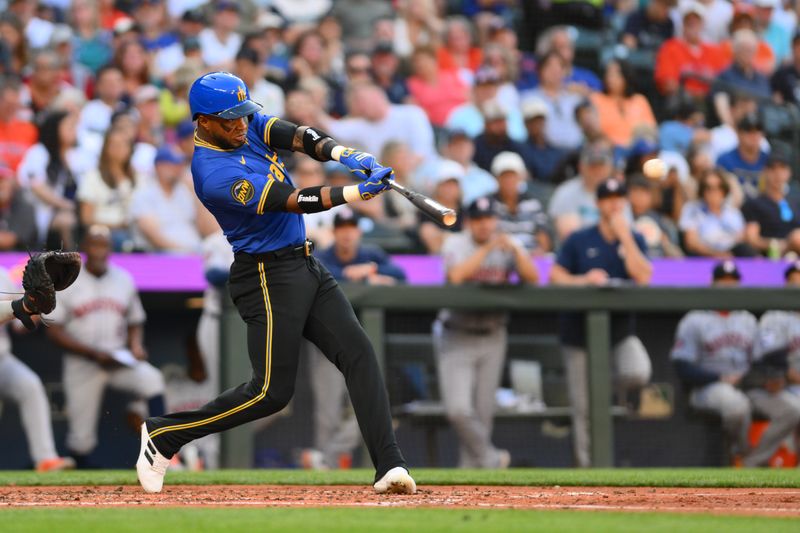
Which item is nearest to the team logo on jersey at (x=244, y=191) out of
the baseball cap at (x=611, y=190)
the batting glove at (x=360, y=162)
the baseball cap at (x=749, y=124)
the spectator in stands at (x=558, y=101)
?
the batting glove at (x=360, y=162)

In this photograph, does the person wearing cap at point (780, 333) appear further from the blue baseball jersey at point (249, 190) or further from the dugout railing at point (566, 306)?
the blue baseball jersey at point (249, 190)

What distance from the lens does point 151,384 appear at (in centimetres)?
955

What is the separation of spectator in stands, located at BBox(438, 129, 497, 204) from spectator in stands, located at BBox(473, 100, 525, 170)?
17 centimetres

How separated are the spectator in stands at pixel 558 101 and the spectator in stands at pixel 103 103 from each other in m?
4.09

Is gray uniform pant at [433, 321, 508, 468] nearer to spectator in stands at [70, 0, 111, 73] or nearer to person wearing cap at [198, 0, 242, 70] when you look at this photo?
person wearing cap at [198, 0, 242, 70]

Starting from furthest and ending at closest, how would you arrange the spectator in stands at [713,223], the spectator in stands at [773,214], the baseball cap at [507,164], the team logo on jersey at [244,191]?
the spectator in stands at [773,214], the spectator in stands at [713,223], the baseball cap at [507,164], the team logo on jersey at [244,191]

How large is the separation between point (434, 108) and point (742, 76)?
11.9 ft

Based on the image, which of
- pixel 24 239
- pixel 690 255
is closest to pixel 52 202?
pixel 24 239

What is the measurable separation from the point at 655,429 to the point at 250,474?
3089mm

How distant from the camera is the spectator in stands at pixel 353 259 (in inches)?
379

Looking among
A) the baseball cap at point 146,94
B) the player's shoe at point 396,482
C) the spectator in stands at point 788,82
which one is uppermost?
the spectator in stands at point 788,82

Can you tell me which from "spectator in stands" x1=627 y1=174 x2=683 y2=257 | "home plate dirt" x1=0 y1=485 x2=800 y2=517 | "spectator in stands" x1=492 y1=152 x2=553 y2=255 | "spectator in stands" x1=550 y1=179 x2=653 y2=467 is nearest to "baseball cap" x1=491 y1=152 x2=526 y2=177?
"spectator in stands" x1=492 y1=152 x2=553 y2=255

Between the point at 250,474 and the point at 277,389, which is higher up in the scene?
the point at 277,389

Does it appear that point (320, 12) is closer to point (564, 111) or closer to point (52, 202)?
point (564, 111)
